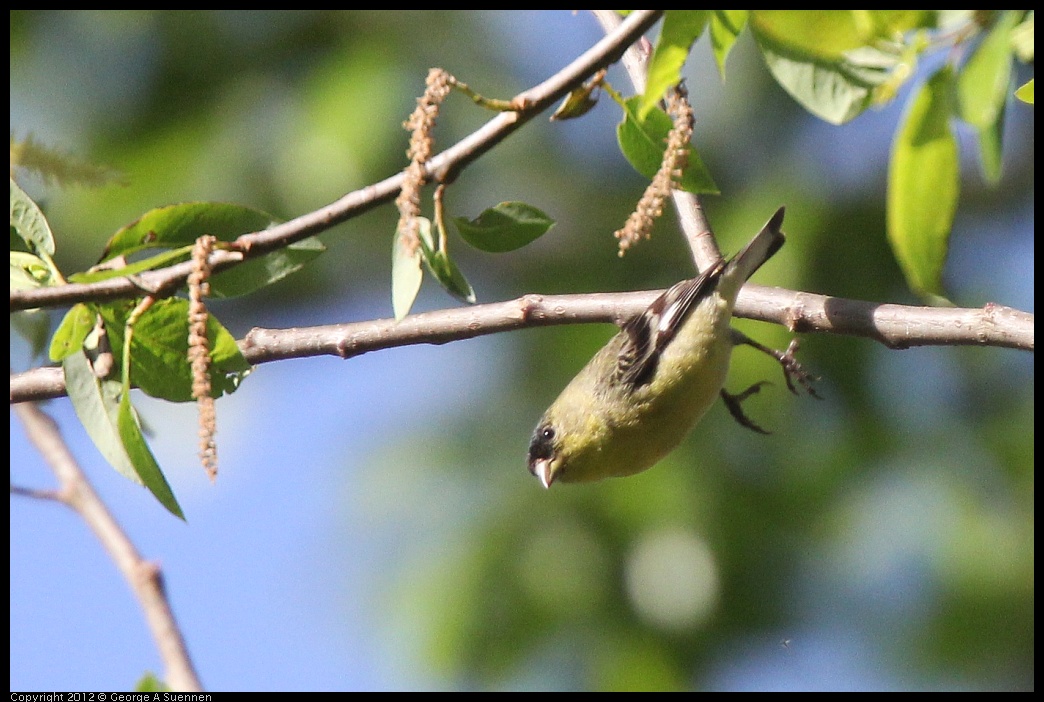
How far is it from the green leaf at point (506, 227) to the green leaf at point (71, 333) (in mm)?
730

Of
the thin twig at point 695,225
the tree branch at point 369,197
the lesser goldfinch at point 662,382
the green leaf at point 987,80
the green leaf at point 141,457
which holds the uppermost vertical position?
the tree branch at point 369,197

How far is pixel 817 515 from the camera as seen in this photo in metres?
6.38

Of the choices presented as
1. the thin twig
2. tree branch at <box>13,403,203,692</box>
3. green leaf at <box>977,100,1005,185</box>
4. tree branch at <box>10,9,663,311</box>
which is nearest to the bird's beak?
the thin twig

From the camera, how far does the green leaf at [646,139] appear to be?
190 centimetres

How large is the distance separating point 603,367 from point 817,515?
2785mm

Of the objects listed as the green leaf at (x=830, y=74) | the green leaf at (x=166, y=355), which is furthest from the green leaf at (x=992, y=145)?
the green leaf at (x=166, y=355)

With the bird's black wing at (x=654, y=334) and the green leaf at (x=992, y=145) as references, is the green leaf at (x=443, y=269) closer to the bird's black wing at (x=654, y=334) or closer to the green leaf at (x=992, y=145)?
the green leaf at (x=992, y=145)

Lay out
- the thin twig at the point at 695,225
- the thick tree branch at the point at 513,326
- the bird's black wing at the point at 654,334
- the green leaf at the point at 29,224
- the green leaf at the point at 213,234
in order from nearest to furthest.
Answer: the green leaf at the point at 213,234 → the green leaf at the point at 29,224 → the thick tree branch at the point at 513,326 → the thin twig at the point at 695,225 → the bird's black wing at the point at 654,334

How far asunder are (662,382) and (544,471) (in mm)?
582

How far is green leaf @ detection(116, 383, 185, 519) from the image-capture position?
1817 mm

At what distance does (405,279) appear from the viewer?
168cm

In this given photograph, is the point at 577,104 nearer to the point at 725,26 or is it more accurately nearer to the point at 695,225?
the point at 725,26

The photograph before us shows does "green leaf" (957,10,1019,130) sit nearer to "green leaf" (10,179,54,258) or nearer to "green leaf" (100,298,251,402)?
"green leaf" (100,298,251,402)

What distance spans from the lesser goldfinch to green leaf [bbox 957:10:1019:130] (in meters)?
2.56
